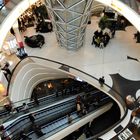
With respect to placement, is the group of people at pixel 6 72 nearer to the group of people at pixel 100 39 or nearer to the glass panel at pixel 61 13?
the glass panel at pixel 61 13

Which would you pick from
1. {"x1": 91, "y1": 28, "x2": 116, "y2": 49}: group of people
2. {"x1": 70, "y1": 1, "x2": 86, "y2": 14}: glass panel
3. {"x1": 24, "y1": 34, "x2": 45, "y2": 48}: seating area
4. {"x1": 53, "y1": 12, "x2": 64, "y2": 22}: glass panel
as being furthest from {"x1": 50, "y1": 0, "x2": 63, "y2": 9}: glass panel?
{"x1": 91, "y1": 28, "x2": 116, "y2": 49}: group of people

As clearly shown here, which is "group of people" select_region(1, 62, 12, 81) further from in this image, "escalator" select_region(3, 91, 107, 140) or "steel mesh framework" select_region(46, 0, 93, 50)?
"steel mesh framework" select_region(46, 0, 93, 50)

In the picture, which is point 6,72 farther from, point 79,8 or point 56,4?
point 79,8

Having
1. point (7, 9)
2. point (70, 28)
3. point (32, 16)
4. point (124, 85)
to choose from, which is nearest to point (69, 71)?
point (70, 28)

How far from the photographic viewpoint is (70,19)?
55.9 ft

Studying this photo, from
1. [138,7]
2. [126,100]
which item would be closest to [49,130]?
[126,100]

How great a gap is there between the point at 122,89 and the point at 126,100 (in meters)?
1.13

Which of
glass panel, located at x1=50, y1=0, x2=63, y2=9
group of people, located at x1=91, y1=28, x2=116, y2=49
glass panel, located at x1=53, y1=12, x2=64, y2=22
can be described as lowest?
group of people, located at x1=91, y1=28, x2=116, y2=49

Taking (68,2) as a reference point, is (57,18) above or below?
below

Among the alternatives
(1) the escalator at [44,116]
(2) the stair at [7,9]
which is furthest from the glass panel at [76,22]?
(1) the escalator at [44,116]

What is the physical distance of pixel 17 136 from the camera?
15797mm

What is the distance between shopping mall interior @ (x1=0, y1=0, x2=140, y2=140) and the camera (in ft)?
51.3

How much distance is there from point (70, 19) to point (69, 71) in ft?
12.7

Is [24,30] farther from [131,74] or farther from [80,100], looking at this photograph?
[131,74]
